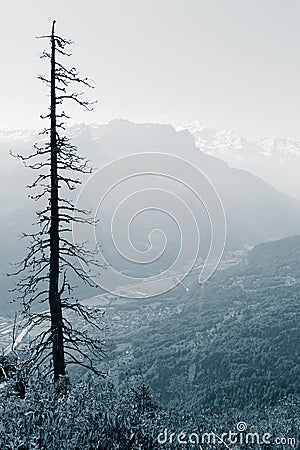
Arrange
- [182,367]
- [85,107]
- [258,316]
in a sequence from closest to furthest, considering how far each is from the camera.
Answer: [85,107], [182,367], [258,316]

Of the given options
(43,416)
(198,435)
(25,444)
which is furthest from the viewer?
(198,435)

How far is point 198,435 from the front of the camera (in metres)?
10.5

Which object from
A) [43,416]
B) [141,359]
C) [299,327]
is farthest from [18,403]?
[299,327]

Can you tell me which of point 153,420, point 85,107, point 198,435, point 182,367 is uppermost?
point 85,107

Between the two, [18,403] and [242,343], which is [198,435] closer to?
[18,403]

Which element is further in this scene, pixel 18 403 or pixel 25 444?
pixel 18 403

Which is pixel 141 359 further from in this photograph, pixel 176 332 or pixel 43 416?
pixel 43 416

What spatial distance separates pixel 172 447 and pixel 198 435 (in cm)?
177

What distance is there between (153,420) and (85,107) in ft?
29.4

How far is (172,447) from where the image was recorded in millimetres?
8992

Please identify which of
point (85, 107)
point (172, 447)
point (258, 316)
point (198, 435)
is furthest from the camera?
point (258, 316)

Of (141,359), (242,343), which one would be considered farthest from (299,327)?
(141,359)

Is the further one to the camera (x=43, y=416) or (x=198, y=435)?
(x=198, y=435)

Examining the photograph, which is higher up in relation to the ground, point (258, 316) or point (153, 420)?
point (153, 420)
